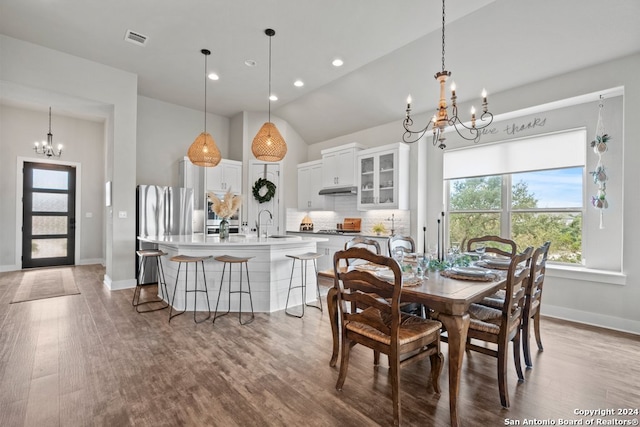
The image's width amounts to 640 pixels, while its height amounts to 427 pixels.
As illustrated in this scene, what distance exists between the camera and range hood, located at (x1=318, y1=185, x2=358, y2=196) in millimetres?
5938

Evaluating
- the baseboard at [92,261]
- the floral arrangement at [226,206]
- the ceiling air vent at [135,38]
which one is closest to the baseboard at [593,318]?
the floral arrangement at [226,206]

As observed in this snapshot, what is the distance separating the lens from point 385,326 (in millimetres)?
1878

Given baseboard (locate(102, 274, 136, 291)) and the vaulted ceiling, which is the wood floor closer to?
baseboard (locate(102, 274, 136, 291))

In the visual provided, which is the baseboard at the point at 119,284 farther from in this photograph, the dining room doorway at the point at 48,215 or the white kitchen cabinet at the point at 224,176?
the dining room doorway at the point at 48,215

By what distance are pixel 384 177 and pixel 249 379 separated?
402 centimetres

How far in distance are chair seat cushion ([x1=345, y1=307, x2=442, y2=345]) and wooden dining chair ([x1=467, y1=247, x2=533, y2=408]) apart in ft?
1.20

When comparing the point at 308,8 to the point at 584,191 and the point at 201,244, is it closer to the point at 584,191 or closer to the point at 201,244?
the point at 201,244

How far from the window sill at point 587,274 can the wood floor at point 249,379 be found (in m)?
0.56

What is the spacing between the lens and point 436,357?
213 cm

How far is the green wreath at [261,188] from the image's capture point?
677 cm

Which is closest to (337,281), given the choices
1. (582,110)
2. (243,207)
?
(582,110)

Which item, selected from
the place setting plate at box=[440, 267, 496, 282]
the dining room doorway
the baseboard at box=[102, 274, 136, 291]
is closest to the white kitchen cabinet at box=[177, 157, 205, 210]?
the baseboard at box=[102, 274, 136, 291]

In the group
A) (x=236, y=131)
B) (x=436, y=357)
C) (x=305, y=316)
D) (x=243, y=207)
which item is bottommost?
(x=305, y=316)

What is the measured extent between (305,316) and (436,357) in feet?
6.22
